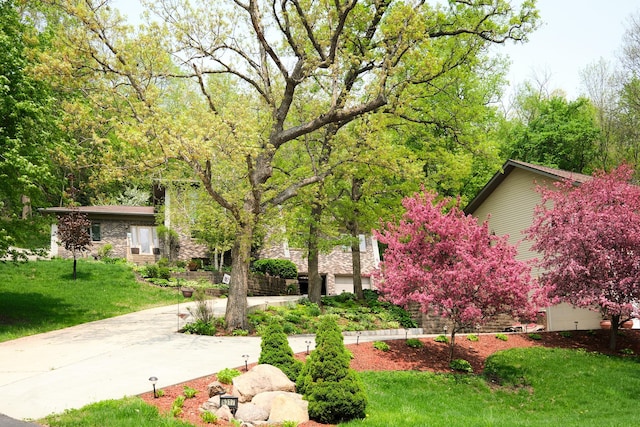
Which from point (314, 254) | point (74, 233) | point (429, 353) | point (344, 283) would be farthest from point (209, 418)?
point (344, 283)

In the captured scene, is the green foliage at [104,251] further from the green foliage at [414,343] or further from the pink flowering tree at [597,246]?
the pink flowering tree at [597,246]

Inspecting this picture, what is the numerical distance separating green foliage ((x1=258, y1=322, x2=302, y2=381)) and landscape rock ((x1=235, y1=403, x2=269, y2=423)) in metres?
1.67

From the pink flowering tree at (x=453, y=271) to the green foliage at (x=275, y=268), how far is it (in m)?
18.2

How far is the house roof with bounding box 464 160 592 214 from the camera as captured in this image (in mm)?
21206

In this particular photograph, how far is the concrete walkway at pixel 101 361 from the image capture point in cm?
899

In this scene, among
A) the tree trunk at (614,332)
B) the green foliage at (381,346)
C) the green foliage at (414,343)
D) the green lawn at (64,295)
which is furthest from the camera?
the green lawn at (64,295)

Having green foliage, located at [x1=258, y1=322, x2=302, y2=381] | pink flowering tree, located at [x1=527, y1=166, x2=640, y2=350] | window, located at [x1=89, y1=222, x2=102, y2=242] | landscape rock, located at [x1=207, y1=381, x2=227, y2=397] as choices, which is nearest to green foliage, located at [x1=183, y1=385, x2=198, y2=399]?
landscape rock, located at [x1=207, y1=381, x2=227, y2=397]

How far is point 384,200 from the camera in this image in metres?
22.5

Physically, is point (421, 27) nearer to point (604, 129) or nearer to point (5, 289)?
point (5, 289)

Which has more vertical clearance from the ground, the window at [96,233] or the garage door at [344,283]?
the window at [96,233]

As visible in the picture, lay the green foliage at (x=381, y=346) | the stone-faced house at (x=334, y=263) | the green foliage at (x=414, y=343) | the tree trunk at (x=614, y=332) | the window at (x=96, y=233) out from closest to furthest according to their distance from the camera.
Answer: the green foliage at (x=381, y=346) → the green foliage at (x=414, y=343) → the tree trunk at (x=614, y=332) → the window at (x=96, y=233) → the stone-faced house at (x=334, y=263)

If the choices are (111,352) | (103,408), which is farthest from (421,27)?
(103,408)

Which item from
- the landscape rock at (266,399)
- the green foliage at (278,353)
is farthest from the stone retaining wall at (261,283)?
the landscape rock at (266,399)

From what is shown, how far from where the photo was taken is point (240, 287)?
53.8ft
